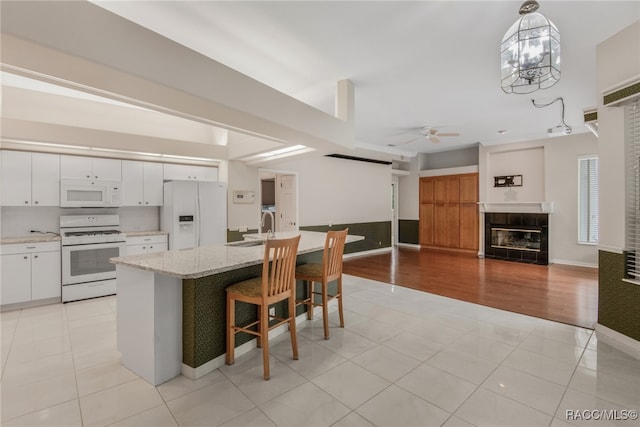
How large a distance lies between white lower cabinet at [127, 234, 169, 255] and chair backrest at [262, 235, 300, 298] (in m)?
3.11

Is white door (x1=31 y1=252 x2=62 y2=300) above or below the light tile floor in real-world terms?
above

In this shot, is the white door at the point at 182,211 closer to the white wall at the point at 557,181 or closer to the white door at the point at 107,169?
the white door at the point at 107,169

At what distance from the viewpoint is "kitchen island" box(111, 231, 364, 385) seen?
2207 millimetres

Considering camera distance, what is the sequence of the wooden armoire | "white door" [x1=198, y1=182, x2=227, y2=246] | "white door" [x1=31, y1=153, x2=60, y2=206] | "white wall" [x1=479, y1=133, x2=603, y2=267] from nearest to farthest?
1. "white door" [x1=31, y1=153, x2=60, y2=206]
2. "white door" [x1=198, y1=182, x2=227, y2=246]
3. "white wall" [x1=479, y1=133, x2=603, y2=267]
4. the wooden armoire

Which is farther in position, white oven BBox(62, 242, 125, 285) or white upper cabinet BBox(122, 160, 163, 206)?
white upper cabinet BBox(122, 160, 163, 206)

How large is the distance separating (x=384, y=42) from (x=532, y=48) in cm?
131

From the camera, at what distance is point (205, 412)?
6.25 feet

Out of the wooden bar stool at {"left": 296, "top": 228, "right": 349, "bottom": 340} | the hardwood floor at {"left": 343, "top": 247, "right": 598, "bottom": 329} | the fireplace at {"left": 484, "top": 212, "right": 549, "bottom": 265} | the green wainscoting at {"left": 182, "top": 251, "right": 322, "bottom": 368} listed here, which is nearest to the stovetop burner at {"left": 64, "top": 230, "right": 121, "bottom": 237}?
the green wainscoting at {"left": 182, "top": 251, "right": 322, "bottom": 368}

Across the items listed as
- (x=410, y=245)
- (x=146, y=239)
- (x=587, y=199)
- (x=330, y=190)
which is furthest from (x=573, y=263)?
(x=146, y=239)

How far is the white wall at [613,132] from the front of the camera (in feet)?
8.76

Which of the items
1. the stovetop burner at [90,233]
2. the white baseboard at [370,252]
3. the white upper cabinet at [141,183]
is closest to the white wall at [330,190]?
the white baseboard at [370,252]

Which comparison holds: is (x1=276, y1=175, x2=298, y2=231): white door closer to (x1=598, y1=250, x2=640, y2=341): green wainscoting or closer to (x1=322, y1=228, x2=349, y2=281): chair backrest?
(x1=322, y1=228, x2=349, y2=281): chair backrest

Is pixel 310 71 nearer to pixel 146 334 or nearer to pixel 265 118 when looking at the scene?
pixel 265 118

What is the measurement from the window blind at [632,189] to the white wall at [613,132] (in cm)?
4
